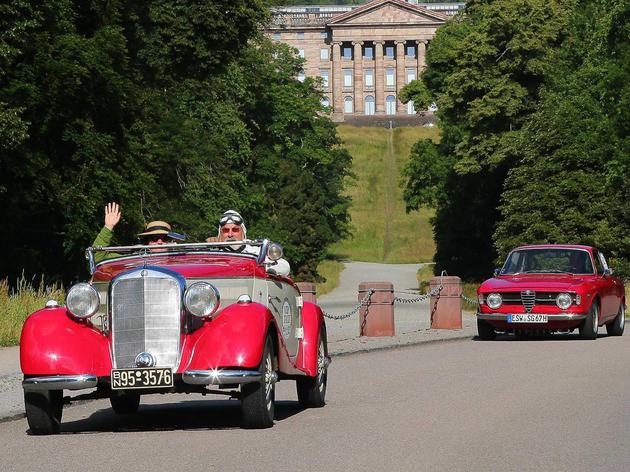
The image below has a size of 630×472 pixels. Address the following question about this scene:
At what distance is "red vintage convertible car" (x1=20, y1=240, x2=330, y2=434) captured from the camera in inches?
457

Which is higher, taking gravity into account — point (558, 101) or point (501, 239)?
point (558, 101)

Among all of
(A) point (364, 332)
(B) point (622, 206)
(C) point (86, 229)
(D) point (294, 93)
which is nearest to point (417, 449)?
(A) point (364, 332)

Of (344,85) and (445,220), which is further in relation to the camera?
(344,85)

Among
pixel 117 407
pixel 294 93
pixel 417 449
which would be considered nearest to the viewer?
pixel 417 449

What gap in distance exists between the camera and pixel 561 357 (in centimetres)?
2127

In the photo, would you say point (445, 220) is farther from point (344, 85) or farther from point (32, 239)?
point (344, 85)

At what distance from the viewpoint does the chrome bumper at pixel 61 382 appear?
1159 cm

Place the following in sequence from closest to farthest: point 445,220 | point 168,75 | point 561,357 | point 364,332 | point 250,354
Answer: point 250,354
point 561,357
point 364,332
point 168,75
point 445,220

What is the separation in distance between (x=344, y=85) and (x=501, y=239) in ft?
422

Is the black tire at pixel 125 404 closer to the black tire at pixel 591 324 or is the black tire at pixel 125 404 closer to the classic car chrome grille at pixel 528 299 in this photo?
the classic car chrome grille at pixel 528 299

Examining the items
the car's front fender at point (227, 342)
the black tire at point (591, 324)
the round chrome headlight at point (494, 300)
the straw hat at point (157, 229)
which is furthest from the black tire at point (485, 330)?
the car's front fender at point (227, 342)

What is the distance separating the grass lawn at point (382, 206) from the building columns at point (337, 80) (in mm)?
31531

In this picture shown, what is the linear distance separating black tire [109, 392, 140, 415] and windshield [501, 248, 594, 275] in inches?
562

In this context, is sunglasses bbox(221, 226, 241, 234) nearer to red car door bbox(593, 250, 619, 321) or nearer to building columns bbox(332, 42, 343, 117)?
red car door bbox(593, 250, 619, 321)
